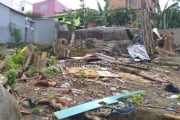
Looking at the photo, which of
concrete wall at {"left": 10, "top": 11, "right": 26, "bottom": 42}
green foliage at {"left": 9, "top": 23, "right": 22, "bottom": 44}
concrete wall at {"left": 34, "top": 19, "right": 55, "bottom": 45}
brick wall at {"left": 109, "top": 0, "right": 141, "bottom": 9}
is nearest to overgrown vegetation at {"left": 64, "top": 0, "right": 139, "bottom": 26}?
concrete wall at {"left": 34, "top": 19, "right": 55, "bottom": 45}

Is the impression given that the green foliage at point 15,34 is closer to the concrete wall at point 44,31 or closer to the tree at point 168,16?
the concrete wall at point 44,31

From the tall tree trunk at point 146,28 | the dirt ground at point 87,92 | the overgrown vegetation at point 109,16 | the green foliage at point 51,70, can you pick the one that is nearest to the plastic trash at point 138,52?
the tall tree trunk at point 146,28

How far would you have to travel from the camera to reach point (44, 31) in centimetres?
2302

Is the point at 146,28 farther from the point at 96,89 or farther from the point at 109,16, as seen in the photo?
the point at 109,16

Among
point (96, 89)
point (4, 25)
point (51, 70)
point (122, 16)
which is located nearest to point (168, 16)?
point (122, 16)

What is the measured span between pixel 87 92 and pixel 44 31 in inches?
668

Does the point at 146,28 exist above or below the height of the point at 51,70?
above

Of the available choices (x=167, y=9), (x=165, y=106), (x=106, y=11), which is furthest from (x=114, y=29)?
(x=165, y=106)

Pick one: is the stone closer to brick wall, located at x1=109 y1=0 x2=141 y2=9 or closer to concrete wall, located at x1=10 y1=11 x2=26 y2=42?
concrete wall, located at x1=10 y1=11 x2=26 y2=42

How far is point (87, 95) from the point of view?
6.31 metres

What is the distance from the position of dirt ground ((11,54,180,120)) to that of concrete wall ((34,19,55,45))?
14138mm

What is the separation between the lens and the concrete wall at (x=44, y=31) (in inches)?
891

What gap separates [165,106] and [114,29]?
10363 mm

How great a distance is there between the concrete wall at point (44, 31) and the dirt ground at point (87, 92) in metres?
14.1
